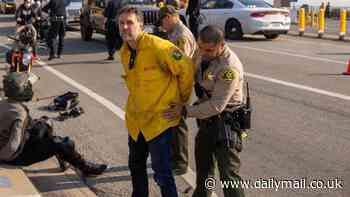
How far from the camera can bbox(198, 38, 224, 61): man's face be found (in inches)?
157

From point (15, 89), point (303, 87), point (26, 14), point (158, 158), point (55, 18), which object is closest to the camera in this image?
point (158, 158)

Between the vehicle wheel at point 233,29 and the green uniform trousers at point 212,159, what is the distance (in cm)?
1607

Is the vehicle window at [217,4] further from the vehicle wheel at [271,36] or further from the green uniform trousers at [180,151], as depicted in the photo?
the green uniform trousers at [180,151]

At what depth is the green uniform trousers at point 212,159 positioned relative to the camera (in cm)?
414

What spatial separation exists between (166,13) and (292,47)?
12599mm

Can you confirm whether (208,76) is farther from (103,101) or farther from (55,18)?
(55,18)

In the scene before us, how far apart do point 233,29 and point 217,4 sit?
4.78ft

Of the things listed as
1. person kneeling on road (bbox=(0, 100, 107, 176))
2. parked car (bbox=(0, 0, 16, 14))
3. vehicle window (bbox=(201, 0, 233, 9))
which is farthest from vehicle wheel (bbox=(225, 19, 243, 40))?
parked car (bbox=(0, 0, 16, 14))

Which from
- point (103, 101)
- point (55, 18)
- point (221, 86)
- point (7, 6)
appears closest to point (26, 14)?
point (55, 18)

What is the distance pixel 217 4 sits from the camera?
21328 millimetres

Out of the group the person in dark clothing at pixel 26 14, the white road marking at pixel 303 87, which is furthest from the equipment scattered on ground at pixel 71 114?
the person in dark clothing at pixel 26 14

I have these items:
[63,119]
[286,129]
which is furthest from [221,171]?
[63,119]

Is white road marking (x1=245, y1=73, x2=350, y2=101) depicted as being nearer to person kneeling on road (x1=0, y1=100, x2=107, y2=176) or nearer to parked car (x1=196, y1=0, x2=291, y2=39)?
person kneeling on road (x1=0, y1=100, x2=107, y2=176)

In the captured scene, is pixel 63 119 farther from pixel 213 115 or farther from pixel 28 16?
pixel 28 16
